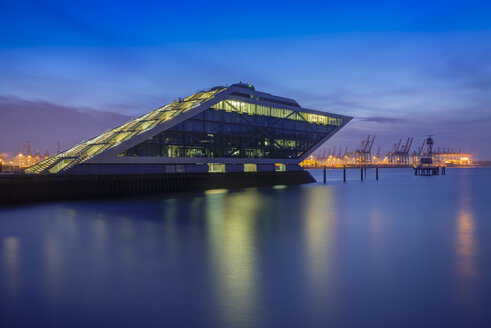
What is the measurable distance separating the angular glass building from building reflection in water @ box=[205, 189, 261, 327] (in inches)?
984

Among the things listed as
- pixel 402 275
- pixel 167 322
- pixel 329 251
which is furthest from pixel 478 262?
pixel 167 322

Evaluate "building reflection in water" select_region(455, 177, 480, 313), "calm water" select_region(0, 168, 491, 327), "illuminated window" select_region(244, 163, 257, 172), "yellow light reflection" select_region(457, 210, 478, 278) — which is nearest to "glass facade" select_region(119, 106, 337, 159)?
Answer: "illuminated window" select_region(244, 163, 257, 172)

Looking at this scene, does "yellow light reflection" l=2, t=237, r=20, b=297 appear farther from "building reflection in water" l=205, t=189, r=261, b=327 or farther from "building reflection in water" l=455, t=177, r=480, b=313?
"building reflection in water" l=455, t=177, r=480, b=313

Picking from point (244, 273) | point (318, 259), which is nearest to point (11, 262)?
point (244, 273)

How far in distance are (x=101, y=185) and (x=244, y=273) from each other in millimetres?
33909

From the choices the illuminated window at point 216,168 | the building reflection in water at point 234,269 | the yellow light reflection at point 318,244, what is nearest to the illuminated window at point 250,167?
the illuminated window at point 216,168

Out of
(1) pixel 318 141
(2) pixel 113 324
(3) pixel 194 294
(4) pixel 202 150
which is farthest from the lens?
(1) pixel 318 141

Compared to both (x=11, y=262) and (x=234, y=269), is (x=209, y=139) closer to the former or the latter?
(x=11, y=262)

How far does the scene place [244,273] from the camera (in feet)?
40.1

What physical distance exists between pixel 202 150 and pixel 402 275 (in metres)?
45.9

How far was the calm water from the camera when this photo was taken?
866cm

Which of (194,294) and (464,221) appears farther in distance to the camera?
(464,221)

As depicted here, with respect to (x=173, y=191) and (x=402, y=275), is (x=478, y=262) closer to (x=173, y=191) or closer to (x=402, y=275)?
(x=402, y=275)

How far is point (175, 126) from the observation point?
168ft
